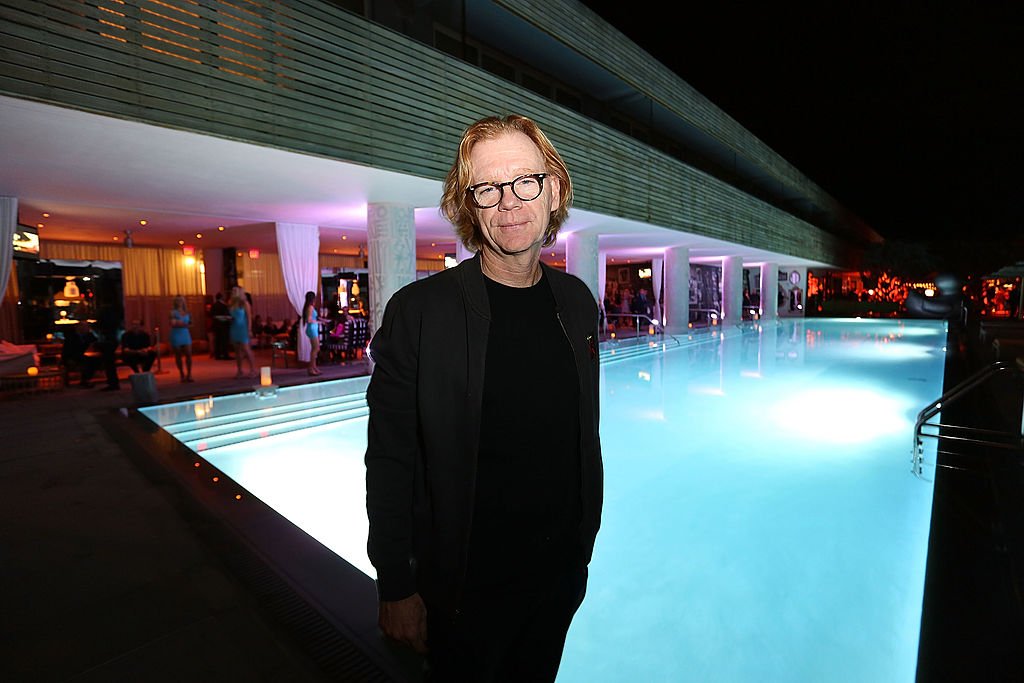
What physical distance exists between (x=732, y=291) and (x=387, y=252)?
1892 cm

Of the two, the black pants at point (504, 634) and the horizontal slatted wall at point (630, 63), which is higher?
the horizontal slatted wall at point (630, 63)

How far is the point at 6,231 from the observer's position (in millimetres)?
7270

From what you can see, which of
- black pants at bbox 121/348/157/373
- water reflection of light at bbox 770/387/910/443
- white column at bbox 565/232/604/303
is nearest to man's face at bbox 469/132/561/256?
water reflection of light at bbox 770/387/910/443

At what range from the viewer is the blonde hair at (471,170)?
1.15 meters

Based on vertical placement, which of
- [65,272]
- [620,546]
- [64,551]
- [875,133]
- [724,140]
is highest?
[875,133]

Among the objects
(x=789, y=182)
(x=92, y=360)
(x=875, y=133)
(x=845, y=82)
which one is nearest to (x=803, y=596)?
(x=92, y=360)

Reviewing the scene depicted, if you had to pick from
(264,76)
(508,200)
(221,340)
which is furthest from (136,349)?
(508,200)

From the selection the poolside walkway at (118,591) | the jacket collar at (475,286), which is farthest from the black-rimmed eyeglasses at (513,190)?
the poolside walkway at (118,591)

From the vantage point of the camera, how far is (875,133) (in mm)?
25156

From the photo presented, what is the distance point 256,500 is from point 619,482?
2.88 metres

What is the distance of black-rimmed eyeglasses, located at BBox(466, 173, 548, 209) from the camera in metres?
1.13

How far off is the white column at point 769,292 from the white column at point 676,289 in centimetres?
A: 1132

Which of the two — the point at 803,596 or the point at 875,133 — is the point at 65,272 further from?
the point at 875,133

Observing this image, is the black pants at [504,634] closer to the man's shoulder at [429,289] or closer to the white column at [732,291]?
the man's shoulder at [429,289]
